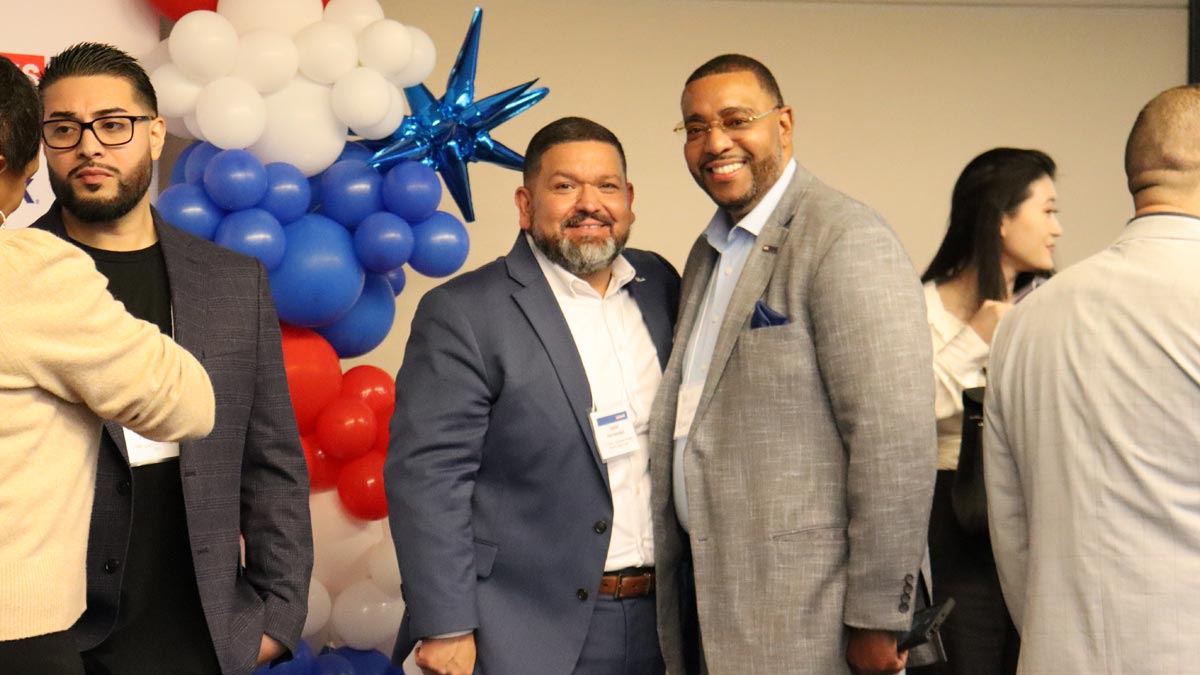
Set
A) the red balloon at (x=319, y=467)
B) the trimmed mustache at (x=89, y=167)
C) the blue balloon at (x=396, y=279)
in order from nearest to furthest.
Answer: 1. the trimmed mustache at (x=89, y=167)
2. the red balloon at (x=319, y=467)
3. the blue balloon at (x=396, y=279)

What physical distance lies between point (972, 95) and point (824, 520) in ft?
13.0

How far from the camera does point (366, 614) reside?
3.95 metres

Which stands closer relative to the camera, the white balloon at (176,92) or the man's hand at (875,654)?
the man's hand at (875,654)

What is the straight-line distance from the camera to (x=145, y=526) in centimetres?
220

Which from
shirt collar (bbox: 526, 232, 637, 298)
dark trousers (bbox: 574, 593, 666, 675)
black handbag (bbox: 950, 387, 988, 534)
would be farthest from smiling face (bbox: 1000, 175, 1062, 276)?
dark trousers (bbox: 574, 593, 666, 675)

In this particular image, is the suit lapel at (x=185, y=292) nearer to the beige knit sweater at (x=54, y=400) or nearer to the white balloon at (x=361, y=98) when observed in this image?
the beige knit sweater at (x=54, y=400)

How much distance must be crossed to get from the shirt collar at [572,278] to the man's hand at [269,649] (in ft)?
2.91

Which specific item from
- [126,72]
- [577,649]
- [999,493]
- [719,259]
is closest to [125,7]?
[126,72]

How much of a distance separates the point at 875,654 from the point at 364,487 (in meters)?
1.99

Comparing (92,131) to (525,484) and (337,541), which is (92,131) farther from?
(337,541)

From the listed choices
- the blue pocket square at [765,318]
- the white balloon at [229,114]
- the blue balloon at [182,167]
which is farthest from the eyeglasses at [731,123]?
the blue balloon at [182,167]

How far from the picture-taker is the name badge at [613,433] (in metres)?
2.55

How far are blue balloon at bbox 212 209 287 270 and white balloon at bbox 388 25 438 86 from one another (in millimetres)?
654

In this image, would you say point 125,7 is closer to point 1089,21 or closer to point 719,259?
point 719,259
